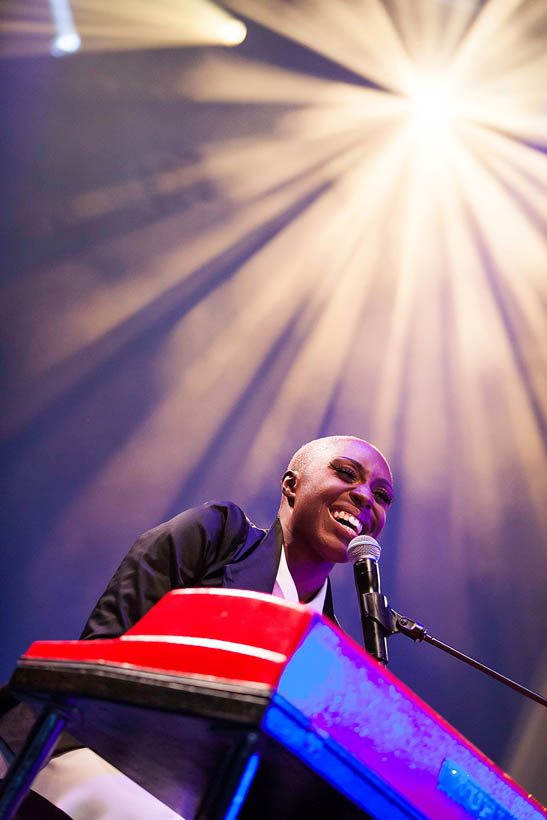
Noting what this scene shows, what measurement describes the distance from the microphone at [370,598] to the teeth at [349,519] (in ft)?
1.67

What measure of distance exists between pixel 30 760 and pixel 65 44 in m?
3.26

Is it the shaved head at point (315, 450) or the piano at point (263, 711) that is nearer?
the piano at point (263, 711)

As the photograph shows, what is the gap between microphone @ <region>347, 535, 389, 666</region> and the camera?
114 cm

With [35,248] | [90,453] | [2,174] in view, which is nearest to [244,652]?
[90,453]

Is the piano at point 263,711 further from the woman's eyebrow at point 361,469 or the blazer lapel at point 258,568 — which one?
the woman's eyebrow at point 361,469

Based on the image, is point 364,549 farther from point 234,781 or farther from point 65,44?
point 65,44

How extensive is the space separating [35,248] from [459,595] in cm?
257

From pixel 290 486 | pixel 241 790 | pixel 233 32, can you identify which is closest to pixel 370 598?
pixel 241 790

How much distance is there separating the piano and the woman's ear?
4.36ft

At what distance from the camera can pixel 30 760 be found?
0.68 m

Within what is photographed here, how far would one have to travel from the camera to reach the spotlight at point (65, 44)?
3020 mm

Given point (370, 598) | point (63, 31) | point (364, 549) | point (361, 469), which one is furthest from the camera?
point (63, 31)

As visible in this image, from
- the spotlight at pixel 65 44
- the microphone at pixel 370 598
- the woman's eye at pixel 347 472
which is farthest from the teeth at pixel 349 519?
the spotlight at pixel 65 44

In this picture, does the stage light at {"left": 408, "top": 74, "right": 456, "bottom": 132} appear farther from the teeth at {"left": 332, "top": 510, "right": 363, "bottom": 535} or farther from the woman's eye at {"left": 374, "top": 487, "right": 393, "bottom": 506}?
the teeth at {"left": 332, "top": 510, "right": 363, "bottom": 535}
